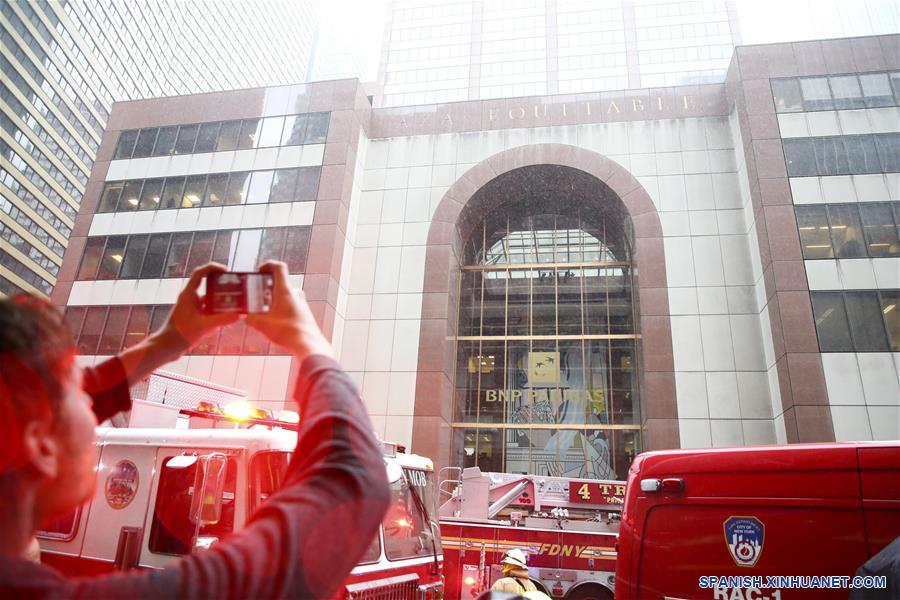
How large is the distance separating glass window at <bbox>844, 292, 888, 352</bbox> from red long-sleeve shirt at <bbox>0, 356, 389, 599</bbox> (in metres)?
19.8

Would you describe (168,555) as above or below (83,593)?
below

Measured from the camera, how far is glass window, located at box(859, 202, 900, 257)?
16938mm

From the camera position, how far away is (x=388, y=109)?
23.8 meters

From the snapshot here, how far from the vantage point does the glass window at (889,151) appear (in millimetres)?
17562

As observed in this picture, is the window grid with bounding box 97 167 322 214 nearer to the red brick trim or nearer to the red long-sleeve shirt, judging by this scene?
the red brick trim

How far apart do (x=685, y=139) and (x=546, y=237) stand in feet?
22.1

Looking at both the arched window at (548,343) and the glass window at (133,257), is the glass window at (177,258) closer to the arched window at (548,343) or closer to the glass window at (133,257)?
the glass window at (133,257)

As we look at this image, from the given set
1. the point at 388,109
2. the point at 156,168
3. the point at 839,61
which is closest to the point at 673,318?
the point at 839,61

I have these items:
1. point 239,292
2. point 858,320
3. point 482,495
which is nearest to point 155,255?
point 482,495

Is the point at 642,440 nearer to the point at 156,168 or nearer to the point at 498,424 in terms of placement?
the point at 498,424

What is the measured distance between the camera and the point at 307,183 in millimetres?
21203

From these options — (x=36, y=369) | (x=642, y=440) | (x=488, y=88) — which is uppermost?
(x=488, y=88)

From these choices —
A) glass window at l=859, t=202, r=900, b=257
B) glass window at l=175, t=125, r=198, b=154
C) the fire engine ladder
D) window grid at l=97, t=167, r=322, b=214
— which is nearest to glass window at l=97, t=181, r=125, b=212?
window grid at l=97, t=167, r=322, b=214

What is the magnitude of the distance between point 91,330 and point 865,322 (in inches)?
1058
